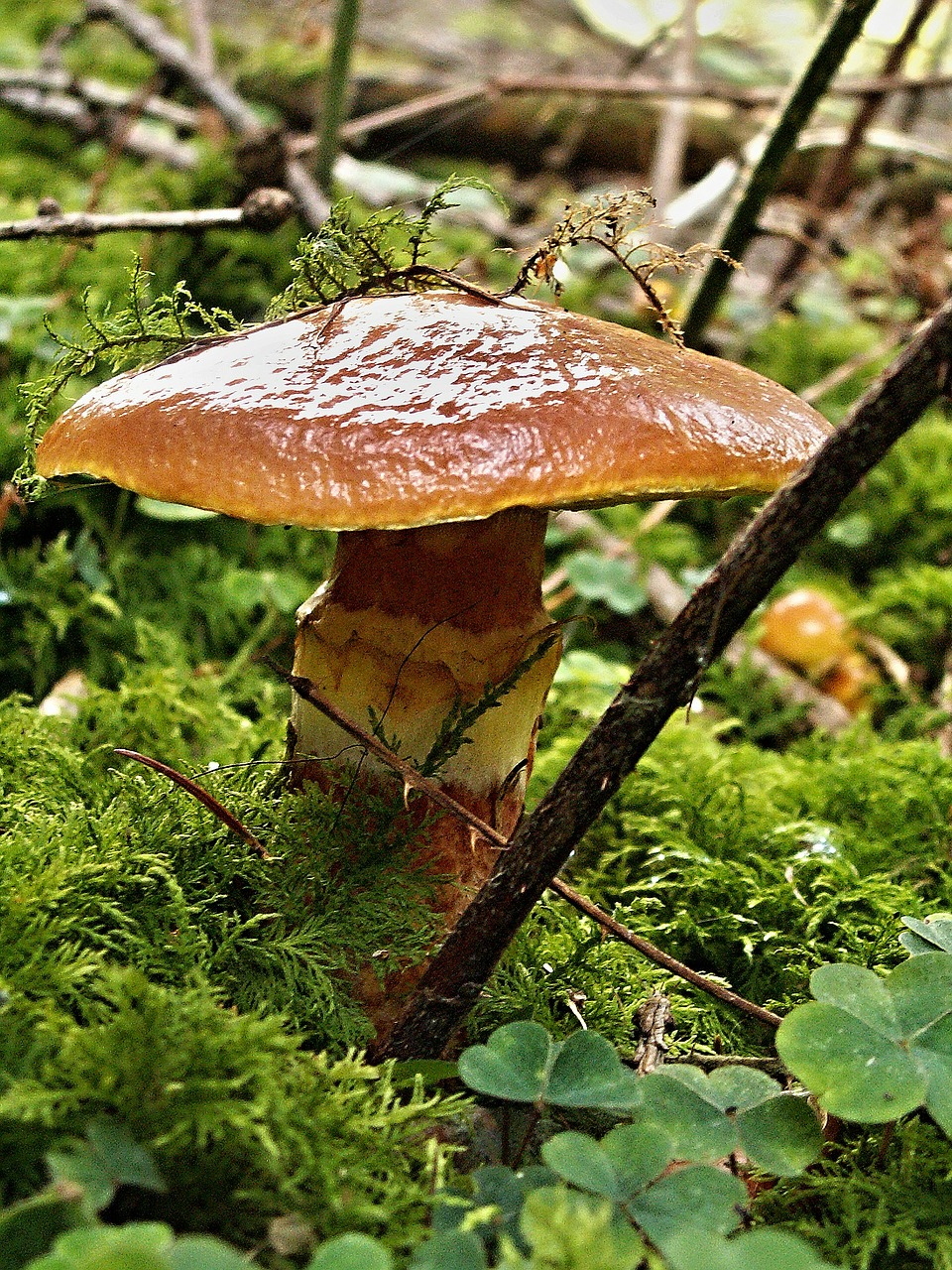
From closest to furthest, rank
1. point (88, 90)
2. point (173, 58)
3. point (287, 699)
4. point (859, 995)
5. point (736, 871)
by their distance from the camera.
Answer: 1. point (859, 995)
2. point (736, 871)
3. point (287, 699)
4. point (173, 58)
5. point (88, 90)

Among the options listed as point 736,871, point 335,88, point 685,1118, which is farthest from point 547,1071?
point 335,88

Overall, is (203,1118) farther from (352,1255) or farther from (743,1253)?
(743,1253)

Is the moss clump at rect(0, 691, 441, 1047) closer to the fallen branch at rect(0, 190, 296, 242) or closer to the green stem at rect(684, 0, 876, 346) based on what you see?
the fallen branch at rect(0, 190, 296, 242)

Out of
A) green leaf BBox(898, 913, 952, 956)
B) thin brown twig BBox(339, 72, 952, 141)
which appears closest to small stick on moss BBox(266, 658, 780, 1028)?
green leaf BBox(898, 913, 952, 956)

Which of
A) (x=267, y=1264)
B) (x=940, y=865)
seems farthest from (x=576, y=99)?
(x=267, y=1264)

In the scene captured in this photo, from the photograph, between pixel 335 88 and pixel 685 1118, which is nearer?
pixel 685 1118

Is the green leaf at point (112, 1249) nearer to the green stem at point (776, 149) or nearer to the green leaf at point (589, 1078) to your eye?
the green leaf at point (589, 1078)

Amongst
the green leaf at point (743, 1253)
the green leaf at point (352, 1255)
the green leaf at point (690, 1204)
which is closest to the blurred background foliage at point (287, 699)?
the green leaf at point (352, 1255)
